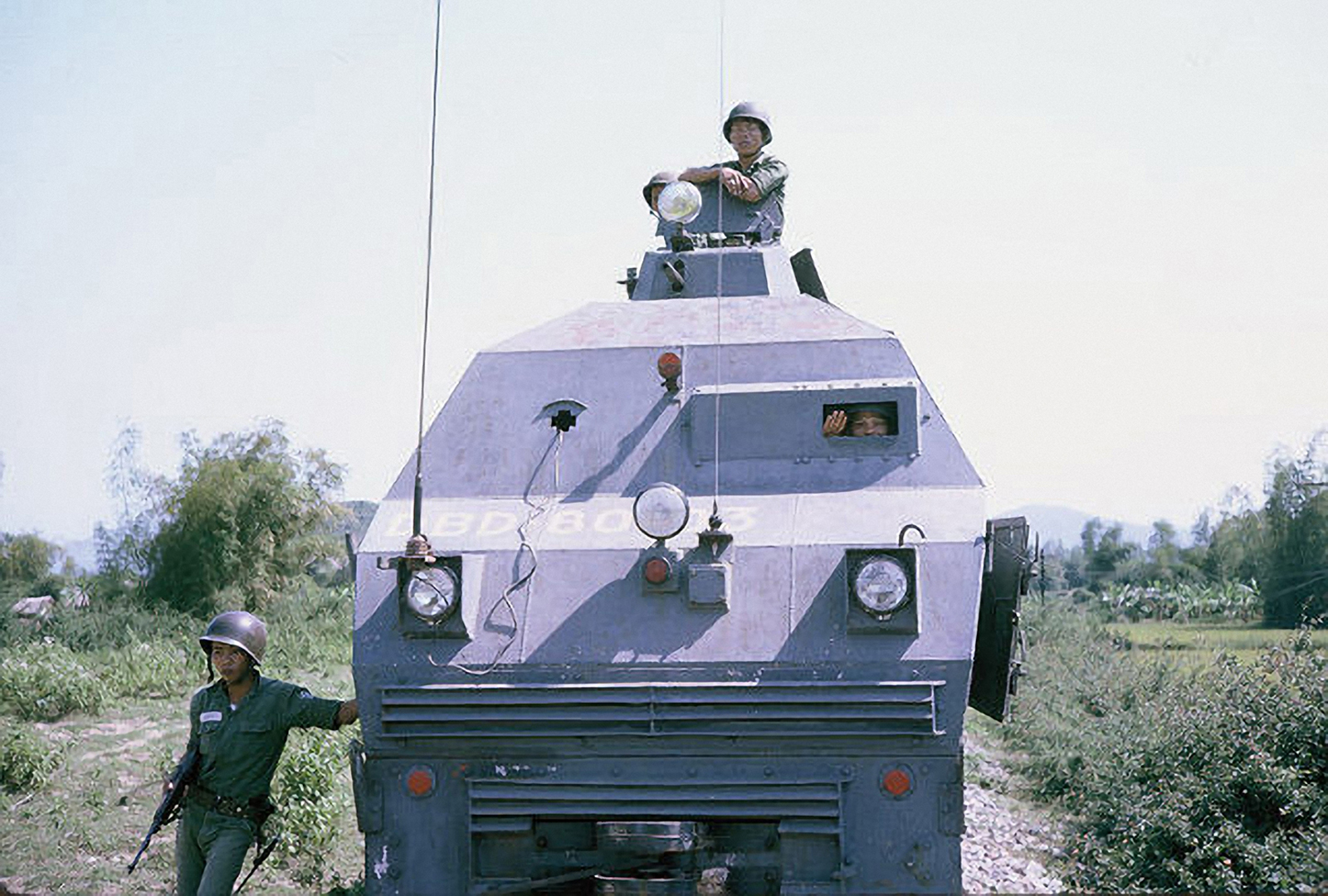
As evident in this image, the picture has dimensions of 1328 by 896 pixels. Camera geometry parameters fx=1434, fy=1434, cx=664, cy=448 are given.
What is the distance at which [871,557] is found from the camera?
5.51 m

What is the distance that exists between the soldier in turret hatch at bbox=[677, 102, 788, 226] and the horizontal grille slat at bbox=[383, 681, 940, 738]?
4.09 m

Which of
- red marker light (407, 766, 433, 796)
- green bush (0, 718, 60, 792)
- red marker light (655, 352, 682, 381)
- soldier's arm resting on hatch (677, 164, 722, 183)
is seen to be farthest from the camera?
green bush (0, 718, 60, 792)

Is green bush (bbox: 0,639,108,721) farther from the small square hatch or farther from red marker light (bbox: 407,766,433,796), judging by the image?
the small square hatch

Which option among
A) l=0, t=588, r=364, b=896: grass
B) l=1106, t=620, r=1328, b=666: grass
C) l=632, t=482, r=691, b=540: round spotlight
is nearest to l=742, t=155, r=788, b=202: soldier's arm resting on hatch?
l=632, t=482, r=691, b=540: round spotlight

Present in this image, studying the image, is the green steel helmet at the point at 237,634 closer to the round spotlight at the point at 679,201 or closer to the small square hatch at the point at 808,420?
the small square hatch at the point at 808,420

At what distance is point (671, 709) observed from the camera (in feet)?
17.6

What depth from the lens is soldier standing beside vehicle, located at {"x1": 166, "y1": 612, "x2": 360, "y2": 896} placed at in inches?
223

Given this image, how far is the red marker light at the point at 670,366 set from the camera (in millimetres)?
6500

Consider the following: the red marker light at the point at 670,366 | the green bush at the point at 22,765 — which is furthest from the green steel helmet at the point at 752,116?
the green bush at the point at 22,765

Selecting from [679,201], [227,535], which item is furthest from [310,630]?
[679,201]

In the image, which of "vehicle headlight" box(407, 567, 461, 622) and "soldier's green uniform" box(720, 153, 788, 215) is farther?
"soldier's green uniform" box(720, 153, 788, 215)

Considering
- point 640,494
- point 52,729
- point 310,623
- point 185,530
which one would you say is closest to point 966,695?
point 640,494

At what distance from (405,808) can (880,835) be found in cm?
183

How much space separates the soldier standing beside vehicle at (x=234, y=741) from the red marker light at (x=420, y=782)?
1.10 ft
